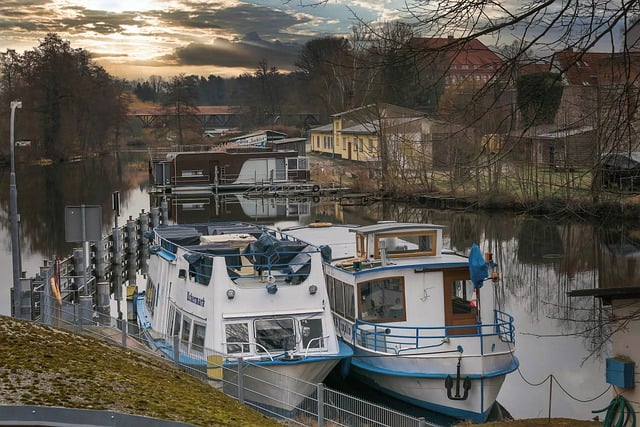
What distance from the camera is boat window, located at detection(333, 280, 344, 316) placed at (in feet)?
68.2

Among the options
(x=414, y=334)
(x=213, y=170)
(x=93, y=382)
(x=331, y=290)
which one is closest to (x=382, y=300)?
(x=414, y=334)

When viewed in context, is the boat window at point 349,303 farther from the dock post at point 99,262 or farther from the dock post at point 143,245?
the dock post at point 143,245

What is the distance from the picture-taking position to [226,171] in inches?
3196

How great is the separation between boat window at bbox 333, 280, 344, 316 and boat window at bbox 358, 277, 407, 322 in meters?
1.07

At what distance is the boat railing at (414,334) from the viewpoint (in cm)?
1844

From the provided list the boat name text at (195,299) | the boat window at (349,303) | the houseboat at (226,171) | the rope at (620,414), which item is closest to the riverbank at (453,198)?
the houseboat at (226,171)

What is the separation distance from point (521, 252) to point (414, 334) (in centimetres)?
2274

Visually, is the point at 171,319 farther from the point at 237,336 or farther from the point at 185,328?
the point at 237,336

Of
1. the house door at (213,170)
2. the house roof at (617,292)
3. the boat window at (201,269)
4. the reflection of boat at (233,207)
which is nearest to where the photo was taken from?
the house roof at (617,292)

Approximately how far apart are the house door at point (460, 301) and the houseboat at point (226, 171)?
58.7 metres

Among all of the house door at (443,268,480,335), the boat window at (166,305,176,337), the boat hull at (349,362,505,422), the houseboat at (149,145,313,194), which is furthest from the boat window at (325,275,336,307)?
the houseboat at (149,145,313,194)

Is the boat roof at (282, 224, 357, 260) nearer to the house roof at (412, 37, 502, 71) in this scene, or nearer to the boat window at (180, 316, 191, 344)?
the boat window at (180, 316, 191, 344)

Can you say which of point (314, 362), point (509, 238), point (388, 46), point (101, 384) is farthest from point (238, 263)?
point (509, 238)

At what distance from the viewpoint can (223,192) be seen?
260 ft
